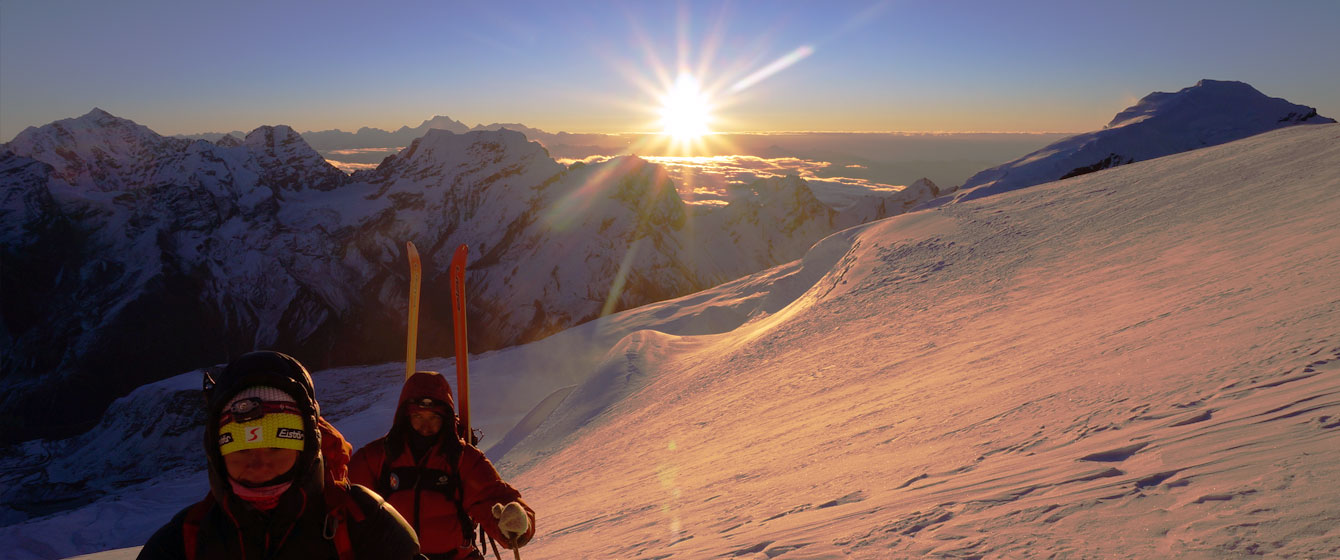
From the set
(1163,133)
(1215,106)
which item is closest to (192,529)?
(1163,133)

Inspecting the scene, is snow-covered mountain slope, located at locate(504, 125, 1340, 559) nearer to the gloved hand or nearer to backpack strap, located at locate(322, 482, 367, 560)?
the gloved hand

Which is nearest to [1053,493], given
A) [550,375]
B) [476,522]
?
[476,522]

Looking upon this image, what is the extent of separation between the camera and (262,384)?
6.54 feet

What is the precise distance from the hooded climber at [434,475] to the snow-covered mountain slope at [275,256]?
340 feet

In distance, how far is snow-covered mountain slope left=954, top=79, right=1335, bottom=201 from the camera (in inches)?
1847

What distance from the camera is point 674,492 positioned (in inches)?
303

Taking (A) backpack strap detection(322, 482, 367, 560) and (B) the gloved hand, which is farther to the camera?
(B) the gloved hand

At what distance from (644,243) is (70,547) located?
8881cm

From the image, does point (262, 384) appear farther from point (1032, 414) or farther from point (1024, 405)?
point (1024, 405)

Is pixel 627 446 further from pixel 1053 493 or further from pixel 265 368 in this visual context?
pixel 265 368

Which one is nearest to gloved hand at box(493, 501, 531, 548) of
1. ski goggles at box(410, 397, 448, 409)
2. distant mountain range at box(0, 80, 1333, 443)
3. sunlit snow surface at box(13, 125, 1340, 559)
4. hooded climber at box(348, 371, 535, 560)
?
hooded climber at box(348, 371, 535, 560)

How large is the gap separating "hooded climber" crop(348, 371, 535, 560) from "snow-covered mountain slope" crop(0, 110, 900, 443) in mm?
103591

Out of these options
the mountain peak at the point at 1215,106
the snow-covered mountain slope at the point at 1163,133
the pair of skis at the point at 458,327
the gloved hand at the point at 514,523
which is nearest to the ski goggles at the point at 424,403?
the gloved hand at the point at 514,523

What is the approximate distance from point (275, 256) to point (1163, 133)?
130 m
